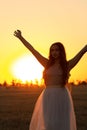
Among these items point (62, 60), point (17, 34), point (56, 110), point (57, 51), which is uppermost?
point (17, 34)

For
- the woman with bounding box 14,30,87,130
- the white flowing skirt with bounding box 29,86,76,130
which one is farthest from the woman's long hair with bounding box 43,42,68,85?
the white flowing skirt with bounding box 29,86,76,130

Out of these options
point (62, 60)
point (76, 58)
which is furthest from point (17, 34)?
point (76, 58)

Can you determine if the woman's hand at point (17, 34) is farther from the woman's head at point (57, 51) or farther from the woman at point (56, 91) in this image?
the woman's head at point (57, 51)

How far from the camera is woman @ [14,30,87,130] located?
388 inches

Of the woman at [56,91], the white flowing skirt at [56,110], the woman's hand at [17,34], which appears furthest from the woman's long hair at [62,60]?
the woman's hand at [17,34]

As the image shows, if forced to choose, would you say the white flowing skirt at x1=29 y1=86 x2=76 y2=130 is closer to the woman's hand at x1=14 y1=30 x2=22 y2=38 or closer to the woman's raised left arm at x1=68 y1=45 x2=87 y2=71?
the woman's raised left arm at x1=68 y1=45 x2=87 y2=71

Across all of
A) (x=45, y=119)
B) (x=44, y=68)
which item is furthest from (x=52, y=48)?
(x=45, y=119)

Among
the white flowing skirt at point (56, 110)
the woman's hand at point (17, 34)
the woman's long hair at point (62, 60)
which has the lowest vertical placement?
the white flowing skirt at point (56, 110)

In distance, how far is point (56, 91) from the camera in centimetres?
990

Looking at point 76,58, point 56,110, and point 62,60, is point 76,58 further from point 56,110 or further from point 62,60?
point 56,110

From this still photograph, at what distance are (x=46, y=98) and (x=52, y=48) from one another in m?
0.76

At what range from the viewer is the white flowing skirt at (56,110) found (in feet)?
32.5

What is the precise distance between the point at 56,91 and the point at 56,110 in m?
0.28

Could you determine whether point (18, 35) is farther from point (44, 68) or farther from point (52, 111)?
point (52, 111)
